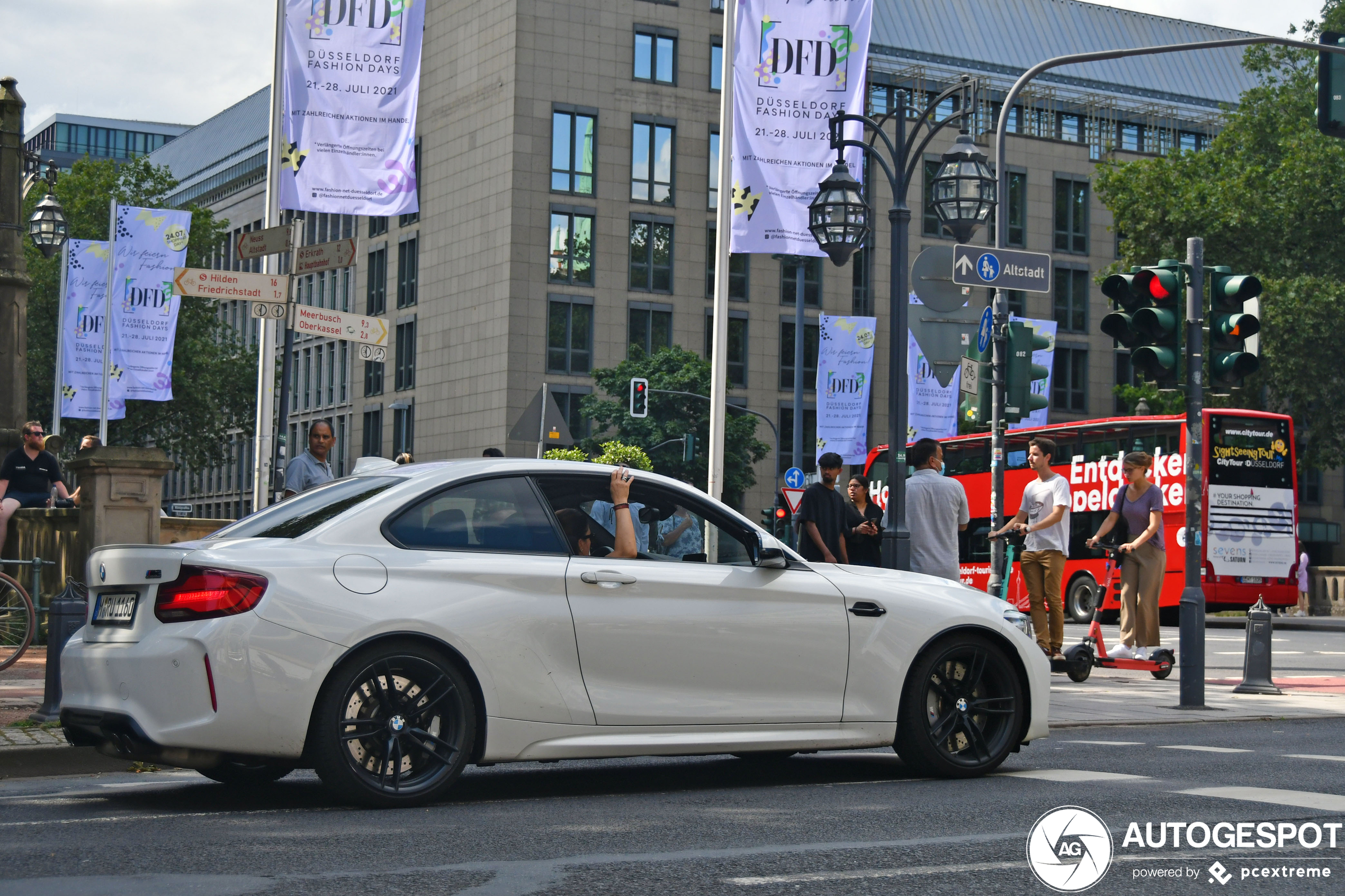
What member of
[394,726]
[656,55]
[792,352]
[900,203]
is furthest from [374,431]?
[394,726]

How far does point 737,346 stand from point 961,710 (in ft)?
189

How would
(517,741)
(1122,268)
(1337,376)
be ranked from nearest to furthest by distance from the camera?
(517,741)
(1337,376)
(1122,268)

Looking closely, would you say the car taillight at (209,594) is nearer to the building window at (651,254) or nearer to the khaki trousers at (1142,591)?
Result: the khaki trousers at (1142,591)

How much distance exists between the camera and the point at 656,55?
214ft

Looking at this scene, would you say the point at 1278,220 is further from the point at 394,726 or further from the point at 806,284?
the point at 394,726

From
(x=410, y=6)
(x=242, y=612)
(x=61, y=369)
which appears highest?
(x=410, y=6)

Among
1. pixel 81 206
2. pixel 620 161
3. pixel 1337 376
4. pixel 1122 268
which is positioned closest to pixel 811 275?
pixel 620 161

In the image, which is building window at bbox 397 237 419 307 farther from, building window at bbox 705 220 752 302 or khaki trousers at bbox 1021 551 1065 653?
khaki trousers at bbox 1021 551 1065 653

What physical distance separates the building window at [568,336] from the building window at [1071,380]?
19.8 meters

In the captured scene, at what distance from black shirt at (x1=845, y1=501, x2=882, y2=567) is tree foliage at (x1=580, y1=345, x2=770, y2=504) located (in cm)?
4436

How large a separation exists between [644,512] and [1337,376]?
4272 centimetres

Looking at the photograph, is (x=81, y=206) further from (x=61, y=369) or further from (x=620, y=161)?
(x=61, y=369)

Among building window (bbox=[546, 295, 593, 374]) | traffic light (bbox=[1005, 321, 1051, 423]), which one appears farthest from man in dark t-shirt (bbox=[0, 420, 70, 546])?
building window (bbox=[546, 295, 593, 374])

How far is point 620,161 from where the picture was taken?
63875 mm
